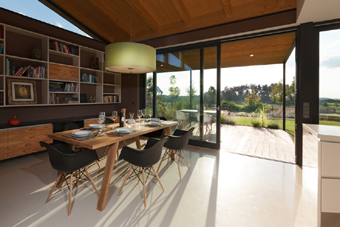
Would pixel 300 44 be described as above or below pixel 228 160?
above

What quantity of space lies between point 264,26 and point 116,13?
133 inches

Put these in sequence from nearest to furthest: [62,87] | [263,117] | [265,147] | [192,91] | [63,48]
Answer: [63,48] → [62,87] → [192,91] → [265,147] → [263,117]

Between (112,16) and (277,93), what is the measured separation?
652 centimetres

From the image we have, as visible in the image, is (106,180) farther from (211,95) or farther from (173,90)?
(173,90)

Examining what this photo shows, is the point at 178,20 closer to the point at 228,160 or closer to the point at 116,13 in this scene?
the point at 116,13

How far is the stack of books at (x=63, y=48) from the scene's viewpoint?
3.90 metres

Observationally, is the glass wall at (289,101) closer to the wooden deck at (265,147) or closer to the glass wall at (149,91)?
the wooden deck at (265,147)

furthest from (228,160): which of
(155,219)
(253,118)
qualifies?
(253,118)

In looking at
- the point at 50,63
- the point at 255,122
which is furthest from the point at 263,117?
the point at 50,63

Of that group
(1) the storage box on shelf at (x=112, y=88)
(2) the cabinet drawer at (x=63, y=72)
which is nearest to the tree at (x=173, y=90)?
(1) the storage box on shelf at (x=112, y=88)

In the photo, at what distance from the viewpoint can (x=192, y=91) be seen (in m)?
4.38

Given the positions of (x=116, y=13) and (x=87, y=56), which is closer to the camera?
(x=116, y=13)

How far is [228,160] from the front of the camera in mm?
3482

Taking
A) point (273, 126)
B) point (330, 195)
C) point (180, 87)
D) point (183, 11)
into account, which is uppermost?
point (183, 11)
